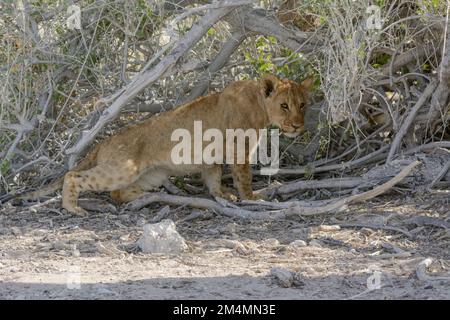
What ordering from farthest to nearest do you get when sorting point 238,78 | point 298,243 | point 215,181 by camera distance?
point 238,78
point 215,181
point 298,243

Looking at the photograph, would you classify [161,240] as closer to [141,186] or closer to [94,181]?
[94,181]

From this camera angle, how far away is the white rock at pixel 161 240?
5.86 m

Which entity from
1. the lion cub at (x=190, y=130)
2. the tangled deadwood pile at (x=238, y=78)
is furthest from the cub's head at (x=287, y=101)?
the tangled deadwood pile at (x=238, y=78)

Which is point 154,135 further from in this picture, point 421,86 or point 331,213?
point 421,86

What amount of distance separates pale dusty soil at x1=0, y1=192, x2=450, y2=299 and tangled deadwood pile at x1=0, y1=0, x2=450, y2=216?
1.00 feet

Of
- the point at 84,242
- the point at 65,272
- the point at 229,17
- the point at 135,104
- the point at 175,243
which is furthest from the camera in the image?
the point at 135,104

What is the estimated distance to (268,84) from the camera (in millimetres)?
7289

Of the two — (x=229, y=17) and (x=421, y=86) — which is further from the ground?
(x=229, y=17)

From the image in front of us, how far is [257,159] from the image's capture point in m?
7.95

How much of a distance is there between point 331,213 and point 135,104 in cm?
226

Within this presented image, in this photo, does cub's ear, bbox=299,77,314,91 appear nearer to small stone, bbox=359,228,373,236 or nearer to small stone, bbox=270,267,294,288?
small stone, bbox=359,228,373,236

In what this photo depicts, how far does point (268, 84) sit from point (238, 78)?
94 centimetres

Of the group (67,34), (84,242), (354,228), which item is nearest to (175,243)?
(84,242)

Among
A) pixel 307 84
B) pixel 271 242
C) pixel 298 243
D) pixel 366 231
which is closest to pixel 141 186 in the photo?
pixel 307 84
